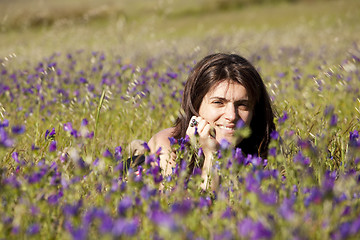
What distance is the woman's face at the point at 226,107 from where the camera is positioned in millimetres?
2930

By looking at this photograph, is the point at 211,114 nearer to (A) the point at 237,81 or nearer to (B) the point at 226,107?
(B) the point at 226,107

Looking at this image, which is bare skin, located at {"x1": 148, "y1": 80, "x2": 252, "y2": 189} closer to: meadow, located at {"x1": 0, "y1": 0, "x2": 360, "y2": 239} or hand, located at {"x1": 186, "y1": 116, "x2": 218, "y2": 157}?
hand, located at {"x1": 186, "y1": 116, "x2": 218, "y2": 157}

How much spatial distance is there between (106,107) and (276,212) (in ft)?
7.76

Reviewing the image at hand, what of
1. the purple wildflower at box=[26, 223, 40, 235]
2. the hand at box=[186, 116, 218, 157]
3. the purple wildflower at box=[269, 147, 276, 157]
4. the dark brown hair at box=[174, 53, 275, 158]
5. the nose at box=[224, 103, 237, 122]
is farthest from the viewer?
the dark brown hair at box=[174, 53, 275, 158]

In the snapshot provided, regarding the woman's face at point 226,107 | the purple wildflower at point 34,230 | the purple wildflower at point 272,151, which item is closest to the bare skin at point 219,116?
the woman's face at point 226,107

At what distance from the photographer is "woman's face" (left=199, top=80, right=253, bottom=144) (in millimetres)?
2930

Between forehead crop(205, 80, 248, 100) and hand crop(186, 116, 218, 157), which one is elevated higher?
forehead crop(205, 80, 248, 100)

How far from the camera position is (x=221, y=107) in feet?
10.2

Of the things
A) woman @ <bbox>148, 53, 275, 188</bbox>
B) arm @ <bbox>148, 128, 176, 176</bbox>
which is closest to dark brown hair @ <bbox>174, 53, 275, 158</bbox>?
woman @ <bbox>148, 53, 275, 188</bbox>

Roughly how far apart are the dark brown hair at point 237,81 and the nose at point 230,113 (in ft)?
1.08

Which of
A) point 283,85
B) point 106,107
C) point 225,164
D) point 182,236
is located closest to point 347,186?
point 225,164

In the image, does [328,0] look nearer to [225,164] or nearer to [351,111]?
[351,111]

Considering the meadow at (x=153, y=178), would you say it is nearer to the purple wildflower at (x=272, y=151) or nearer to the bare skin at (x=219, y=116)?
the purple wildflower at (x=272, y=151)

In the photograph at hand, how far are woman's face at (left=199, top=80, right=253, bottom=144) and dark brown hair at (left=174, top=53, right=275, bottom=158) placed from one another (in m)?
0.10
